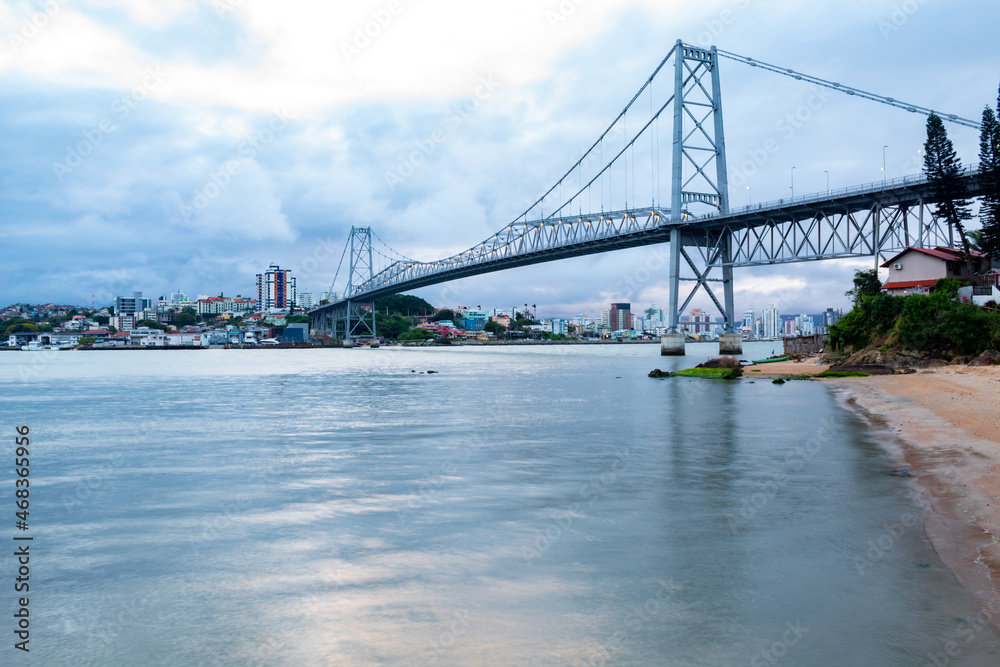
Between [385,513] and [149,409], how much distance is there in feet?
60.0

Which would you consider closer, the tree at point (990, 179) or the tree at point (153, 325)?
the tree at point (990, 179)

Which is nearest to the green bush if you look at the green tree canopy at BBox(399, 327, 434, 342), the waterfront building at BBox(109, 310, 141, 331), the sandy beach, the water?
the sandy beach

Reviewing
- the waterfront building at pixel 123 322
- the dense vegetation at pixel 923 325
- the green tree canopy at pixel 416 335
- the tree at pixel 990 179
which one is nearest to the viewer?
the dense vegetation at pixel 923 325

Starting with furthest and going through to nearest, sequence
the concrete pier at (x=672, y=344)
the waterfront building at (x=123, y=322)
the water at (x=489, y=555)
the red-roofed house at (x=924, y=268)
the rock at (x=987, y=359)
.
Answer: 1. the waterfront building at (x=123, y=322)
2. the concrete pier at (x=672, y=344)
3. the red-roofed house at (x=924, y=268)
4. the rock at (x=987, y=359)
5. the water at (x=489, y=555)

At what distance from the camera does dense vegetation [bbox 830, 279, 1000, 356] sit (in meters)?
27.4

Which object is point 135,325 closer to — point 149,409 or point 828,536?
point 149,409

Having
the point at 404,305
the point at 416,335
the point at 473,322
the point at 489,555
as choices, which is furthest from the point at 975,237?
the point at 473,322

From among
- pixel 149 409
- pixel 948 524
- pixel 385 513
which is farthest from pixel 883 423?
pixel 149 409

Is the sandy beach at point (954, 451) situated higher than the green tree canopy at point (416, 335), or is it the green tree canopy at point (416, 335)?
the green tree canopy at point (416, 335)

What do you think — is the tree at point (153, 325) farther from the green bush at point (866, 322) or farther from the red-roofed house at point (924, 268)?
the red-roofed house at point (924, 268)

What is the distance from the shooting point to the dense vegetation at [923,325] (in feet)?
90.0

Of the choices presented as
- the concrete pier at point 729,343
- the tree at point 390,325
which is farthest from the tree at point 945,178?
the tree at point 390,325

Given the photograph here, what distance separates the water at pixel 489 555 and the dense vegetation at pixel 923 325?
1731 centimetres

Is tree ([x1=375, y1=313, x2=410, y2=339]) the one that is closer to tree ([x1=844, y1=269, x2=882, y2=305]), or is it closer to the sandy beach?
tree ([x1=844, y1=269, x2=882, y2=305])
